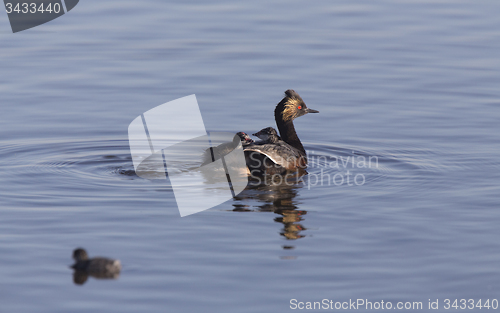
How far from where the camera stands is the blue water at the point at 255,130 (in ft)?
23.3

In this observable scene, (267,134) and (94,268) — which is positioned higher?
(267,134)

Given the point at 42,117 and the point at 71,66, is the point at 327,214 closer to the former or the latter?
the point at 42,117

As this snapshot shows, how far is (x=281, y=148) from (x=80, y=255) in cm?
484

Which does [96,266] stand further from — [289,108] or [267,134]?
[289,108]

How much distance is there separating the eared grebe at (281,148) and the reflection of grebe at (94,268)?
416 centimetres

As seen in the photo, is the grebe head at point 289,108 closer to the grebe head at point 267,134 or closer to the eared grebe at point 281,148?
the eared grebe at point 281,148

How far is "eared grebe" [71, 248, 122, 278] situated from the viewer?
278 inches

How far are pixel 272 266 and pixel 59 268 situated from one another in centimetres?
215

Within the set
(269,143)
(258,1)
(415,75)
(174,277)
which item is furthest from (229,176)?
(258,1)

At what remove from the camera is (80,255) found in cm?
716

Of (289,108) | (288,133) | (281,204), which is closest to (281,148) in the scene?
(288,133)

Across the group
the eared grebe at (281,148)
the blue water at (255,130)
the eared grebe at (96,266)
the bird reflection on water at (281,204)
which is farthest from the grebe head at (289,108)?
the eared grebe at (96,266)

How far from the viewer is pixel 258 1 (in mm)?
20359

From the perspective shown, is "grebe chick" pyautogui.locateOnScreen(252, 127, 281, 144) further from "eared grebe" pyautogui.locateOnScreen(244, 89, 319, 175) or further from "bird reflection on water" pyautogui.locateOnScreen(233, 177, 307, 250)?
"bird reflection on water" pyautogui.locateOnScreen(233, 177, 307, 250)
